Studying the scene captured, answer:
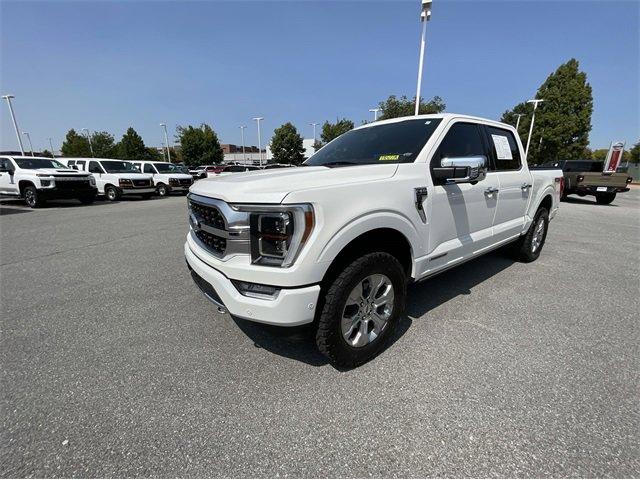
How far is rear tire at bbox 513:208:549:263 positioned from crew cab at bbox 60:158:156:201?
50.1 feet

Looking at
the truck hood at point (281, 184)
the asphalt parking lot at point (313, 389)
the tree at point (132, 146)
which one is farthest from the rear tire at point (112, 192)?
the tree at point (132, 146)

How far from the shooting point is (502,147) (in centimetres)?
382

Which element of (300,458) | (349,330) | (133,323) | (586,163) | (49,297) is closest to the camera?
(300,458)

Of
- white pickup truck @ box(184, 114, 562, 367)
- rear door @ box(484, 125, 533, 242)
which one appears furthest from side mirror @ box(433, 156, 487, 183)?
rear door @ box(484, 125, 533, 242)

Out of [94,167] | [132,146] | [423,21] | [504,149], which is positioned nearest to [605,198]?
[423,21]

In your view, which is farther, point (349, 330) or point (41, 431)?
point (349, 330)

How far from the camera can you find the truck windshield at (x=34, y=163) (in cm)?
1204

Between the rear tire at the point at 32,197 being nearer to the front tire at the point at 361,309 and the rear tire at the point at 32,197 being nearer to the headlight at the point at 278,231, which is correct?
the headlight at the point at 278,231

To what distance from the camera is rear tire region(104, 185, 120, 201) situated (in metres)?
14.8

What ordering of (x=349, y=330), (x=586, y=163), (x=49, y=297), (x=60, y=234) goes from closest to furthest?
(x=349, y=330), (x=49, y=297), (x=60, y=234), (x=586, y=163)

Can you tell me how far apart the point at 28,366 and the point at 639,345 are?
4.88 meters

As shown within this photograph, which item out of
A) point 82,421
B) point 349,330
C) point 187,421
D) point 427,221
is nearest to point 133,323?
point 82,421

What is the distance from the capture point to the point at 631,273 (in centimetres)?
458

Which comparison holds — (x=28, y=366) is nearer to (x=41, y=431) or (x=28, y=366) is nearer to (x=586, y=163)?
Result: (x=41, y=431)
